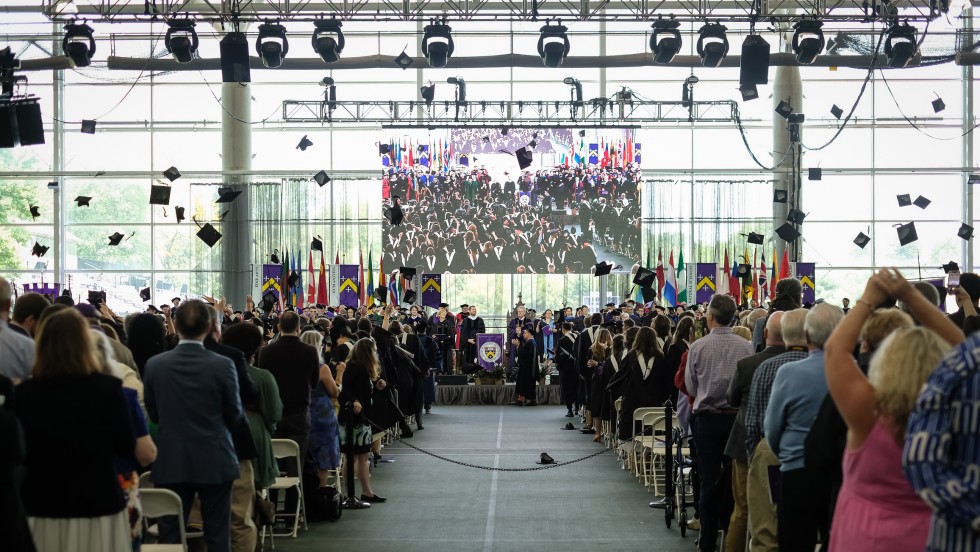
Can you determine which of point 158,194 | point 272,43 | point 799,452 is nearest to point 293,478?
point 799,452

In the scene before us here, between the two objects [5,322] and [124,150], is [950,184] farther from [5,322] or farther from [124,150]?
[5,322]

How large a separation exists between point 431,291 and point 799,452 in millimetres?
16923

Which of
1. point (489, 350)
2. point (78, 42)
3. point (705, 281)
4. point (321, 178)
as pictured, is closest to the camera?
point (78, 42)

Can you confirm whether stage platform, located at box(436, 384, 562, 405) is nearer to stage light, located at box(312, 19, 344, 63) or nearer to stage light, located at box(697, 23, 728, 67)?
stage light, located at box(312, 19, 344, 63)

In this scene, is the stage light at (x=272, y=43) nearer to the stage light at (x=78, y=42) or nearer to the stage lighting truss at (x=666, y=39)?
the stage light at (x=78, y=42)

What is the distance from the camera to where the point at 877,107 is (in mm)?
25703

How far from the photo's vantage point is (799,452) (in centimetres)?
443

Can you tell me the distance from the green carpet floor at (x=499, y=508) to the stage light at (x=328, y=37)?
5236mm

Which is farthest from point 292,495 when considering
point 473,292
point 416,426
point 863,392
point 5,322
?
point 473,292

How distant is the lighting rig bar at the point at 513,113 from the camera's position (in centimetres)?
2330

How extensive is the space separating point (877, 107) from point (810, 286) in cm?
623

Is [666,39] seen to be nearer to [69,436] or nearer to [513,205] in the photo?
[513,205]

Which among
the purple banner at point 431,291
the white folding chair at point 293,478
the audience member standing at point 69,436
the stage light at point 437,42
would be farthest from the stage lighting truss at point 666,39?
the audience member standing at point 69,436

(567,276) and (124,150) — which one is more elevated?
(124,150)
